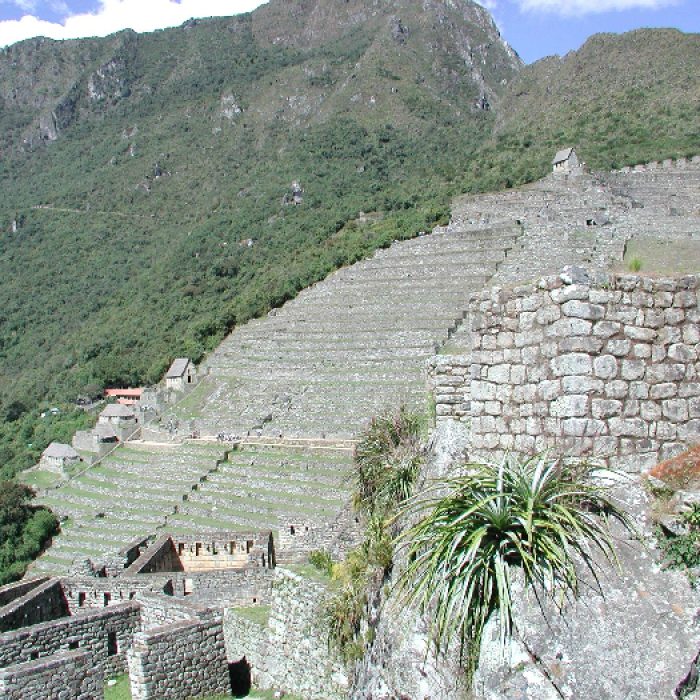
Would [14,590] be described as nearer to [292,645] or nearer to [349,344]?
[292,645]

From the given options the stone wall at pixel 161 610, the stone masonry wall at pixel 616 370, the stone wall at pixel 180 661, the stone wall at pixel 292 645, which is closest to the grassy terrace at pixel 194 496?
the stone wall at pixel 161 610

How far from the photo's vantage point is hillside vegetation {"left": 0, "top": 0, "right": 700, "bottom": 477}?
183 feet

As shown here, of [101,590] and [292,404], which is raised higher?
[101,590]

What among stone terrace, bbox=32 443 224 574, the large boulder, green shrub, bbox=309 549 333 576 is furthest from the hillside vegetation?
the large boulder

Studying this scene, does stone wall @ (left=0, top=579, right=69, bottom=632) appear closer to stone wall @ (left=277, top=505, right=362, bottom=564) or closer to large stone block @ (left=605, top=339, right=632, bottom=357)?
stone wall @ (left=277, top=505, right=362, bottom=564)

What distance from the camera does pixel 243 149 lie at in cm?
12619

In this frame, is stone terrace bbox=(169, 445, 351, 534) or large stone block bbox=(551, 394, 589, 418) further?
stone terrace bbox=(169, 445, 351, 534)

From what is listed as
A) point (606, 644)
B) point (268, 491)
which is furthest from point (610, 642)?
point (268, 491)

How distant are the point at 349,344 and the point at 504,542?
28.0 metres

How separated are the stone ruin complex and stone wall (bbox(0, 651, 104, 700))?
19 mm

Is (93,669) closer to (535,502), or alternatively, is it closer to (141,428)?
→ (535,502)

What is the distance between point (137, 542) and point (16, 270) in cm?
10117

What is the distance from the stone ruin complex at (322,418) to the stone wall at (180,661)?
2 centimetres

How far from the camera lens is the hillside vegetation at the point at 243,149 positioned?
183ft
